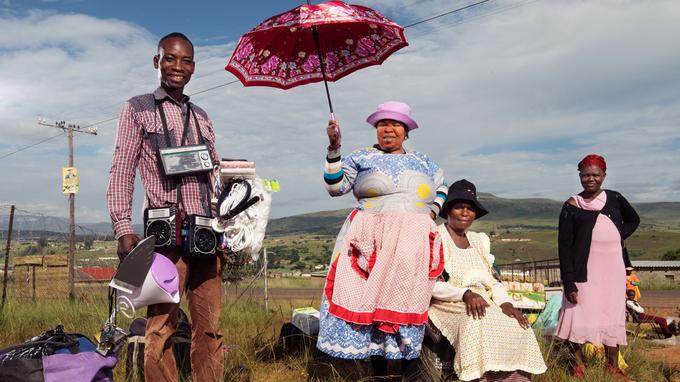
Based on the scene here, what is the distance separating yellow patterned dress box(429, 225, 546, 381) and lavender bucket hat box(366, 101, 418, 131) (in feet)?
3.23

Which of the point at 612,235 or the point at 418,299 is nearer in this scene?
the point at 418,299

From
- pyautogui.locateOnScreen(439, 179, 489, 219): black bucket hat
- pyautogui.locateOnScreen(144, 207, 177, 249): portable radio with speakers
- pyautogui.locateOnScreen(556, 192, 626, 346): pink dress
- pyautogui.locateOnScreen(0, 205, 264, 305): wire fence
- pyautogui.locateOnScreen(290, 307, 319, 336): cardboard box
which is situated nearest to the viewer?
pyautogui.locateOnScreen(144, 207, 177, 249): portable radio with speakers

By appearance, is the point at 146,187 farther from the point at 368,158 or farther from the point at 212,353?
the point at 368,158

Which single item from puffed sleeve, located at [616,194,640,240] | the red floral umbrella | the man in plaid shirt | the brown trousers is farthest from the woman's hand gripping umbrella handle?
puffed sleeve, located at [616,194,640,240]

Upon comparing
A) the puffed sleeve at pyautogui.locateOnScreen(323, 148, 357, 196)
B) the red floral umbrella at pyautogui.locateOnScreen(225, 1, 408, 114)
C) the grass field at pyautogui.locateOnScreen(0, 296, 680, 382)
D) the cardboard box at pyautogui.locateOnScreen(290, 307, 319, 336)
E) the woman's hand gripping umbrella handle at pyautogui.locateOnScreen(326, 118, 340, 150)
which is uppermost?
the red floral umbrella at pyautogui.locateOnScreen(225, 1, 408, 114)

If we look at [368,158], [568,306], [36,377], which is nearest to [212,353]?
[36,377]

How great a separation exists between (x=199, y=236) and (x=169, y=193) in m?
0.29

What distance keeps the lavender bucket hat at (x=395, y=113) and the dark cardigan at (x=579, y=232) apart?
188 centimetres

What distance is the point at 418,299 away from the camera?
3611 millimetres

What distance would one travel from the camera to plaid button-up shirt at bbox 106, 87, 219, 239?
10.2ft

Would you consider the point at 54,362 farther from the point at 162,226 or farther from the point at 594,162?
the point at 594,162

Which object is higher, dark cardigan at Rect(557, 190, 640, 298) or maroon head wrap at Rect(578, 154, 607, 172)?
maroon head wrap at Rect(578, 154, 607, 172)

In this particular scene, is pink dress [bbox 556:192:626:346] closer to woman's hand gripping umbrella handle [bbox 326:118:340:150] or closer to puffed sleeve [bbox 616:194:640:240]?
puffed sleeve [bbox 616:194:640:240]

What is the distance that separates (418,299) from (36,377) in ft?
6.82
